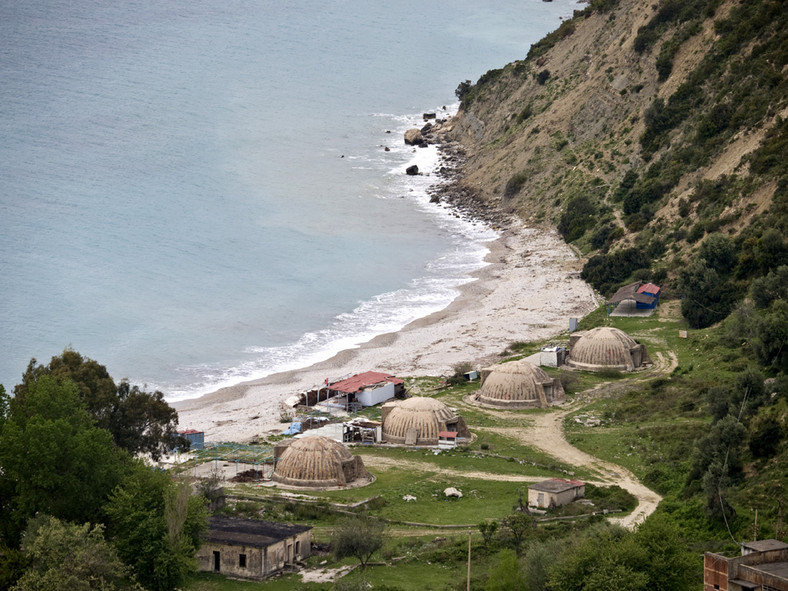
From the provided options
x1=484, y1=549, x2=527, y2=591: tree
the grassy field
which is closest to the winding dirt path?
the grassy field

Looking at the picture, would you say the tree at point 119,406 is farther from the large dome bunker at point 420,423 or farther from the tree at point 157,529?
the tree at point 157,529

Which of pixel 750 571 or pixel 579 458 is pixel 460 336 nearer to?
pixel 579 458

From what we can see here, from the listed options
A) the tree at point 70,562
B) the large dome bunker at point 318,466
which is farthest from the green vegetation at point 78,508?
the large dome bunker at point 318,466

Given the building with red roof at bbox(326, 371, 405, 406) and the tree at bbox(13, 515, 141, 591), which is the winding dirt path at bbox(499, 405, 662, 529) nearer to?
the building with red roof at bbox(326, 371, 405, 406)

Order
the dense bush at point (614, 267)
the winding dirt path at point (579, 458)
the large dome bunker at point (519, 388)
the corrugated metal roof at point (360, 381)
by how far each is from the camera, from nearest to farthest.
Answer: the winding dirt path at point (579, 458)
the large dome bunker at point (519, 388)
the corrugated metal roof at point (360, 381)
the dense bush at point (614, 267)

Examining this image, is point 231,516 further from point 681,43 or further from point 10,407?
point 681,43

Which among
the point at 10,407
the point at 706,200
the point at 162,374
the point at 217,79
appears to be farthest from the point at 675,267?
the point at 217,79
